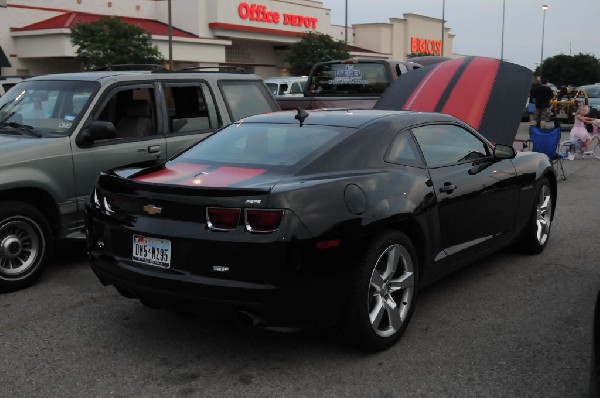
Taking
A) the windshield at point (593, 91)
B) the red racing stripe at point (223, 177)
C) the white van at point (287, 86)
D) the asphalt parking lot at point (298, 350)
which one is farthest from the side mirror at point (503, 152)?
the windshield at point (593, 91)

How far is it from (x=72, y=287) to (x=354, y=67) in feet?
27.3

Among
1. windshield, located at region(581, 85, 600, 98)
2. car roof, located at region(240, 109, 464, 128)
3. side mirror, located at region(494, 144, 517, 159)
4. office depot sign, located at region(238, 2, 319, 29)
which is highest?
office depot sign, located at region(238, 2, 319, 29)

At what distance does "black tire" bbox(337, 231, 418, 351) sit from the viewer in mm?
4109

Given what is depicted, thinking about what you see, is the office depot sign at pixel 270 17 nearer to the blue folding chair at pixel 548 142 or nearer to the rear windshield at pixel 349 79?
the rear windshield at pixel 349 79

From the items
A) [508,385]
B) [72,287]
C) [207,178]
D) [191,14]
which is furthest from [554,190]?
[191,14]

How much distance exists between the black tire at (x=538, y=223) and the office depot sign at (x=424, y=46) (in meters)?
68.3

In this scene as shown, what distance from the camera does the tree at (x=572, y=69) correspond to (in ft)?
274

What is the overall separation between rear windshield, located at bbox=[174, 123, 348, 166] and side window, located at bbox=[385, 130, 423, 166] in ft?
1.21

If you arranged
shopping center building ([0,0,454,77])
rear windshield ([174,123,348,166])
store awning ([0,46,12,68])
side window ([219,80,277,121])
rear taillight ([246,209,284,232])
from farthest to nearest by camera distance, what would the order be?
shopping center building ([0,0,454,77]), store awning ([0,46,12,68]), side window ([219,80,277,121]), rear windshield ([174,123,348,166]), rear taillight ([246,209,284,232])

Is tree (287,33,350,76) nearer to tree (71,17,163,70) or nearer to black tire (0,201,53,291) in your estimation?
tree (71,17,163,70)

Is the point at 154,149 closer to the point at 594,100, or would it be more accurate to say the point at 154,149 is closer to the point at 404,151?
the point at 404,151

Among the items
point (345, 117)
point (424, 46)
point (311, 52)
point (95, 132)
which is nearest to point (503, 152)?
point (345, 117)

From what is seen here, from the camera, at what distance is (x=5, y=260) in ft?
18.9

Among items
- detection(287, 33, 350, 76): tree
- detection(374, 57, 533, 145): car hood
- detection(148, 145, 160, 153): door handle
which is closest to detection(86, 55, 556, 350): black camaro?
detection(148, 145, 160, 153): door handle
